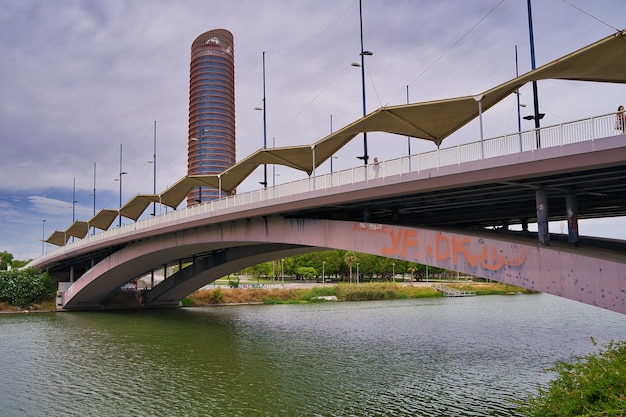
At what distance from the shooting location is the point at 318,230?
1171 inches

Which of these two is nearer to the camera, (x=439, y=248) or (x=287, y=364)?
(x=439, y=248)

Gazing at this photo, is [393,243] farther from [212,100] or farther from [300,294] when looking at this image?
[212,100]

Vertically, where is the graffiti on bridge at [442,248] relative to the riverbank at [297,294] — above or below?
above

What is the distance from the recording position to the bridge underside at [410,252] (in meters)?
17.1

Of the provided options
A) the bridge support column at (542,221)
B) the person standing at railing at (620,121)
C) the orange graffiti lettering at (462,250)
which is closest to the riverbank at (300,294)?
the orange graffiti lettering at (462,250)

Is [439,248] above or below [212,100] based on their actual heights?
below

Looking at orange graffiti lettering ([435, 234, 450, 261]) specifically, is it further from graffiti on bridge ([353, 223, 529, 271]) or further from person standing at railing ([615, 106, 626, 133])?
person standing at railing ([615, 106, 626, 133])

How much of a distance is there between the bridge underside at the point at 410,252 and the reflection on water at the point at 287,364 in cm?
443

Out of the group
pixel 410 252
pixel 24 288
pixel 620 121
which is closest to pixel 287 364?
pixel 410 252

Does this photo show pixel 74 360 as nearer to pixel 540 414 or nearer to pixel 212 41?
pixel 540 414

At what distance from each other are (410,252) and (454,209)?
17.1ft

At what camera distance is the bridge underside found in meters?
17.1

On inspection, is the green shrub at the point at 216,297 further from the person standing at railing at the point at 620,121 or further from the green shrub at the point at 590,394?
the person standing at railing at the point at 620,121

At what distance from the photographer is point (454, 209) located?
27766mm
